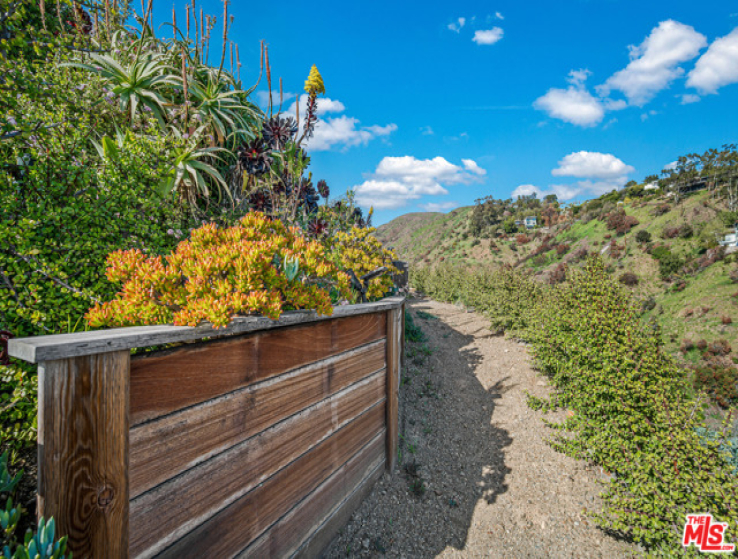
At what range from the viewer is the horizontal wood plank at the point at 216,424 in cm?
117

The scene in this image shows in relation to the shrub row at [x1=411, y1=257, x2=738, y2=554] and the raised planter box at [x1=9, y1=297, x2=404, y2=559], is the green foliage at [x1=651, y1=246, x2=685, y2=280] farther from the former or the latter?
the raised planter box at [x1=9, y1=297, x2=404, y2=559]

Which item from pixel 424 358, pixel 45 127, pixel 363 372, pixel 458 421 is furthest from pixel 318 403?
pixel 424 358

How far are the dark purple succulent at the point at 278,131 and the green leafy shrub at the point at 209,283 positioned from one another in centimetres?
168

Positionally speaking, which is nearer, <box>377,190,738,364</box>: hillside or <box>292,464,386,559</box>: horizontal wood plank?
<box>292,464,386,559</box>: horizontal wood plank

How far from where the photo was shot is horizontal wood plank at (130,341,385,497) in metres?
1.17

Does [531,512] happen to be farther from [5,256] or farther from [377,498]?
[5,256]

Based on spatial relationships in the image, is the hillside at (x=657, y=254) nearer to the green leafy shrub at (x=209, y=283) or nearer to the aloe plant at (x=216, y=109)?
the green leafy shrub at (x=209, y=283)

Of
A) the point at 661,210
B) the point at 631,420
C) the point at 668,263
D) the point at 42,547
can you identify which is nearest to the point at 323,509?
the point at 42,547

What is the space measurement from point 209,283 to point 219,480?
90cm

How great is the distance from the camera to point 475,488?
319cm

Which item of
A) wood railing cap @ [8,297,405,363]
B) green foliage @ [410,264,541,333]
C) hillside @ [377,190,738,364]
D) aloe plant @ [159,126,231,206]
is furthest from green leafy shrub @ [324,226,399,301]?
hillside @ [377,190,738,364]

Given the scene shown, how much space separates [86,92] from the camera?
8.91 feet

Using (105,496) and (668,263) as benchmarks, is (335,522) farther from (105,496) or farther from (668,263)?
(668,263)

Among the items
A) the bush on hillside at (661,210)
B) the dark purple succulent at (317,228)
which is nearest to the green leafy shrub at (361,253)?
the dark purple succulent at (317,228)
